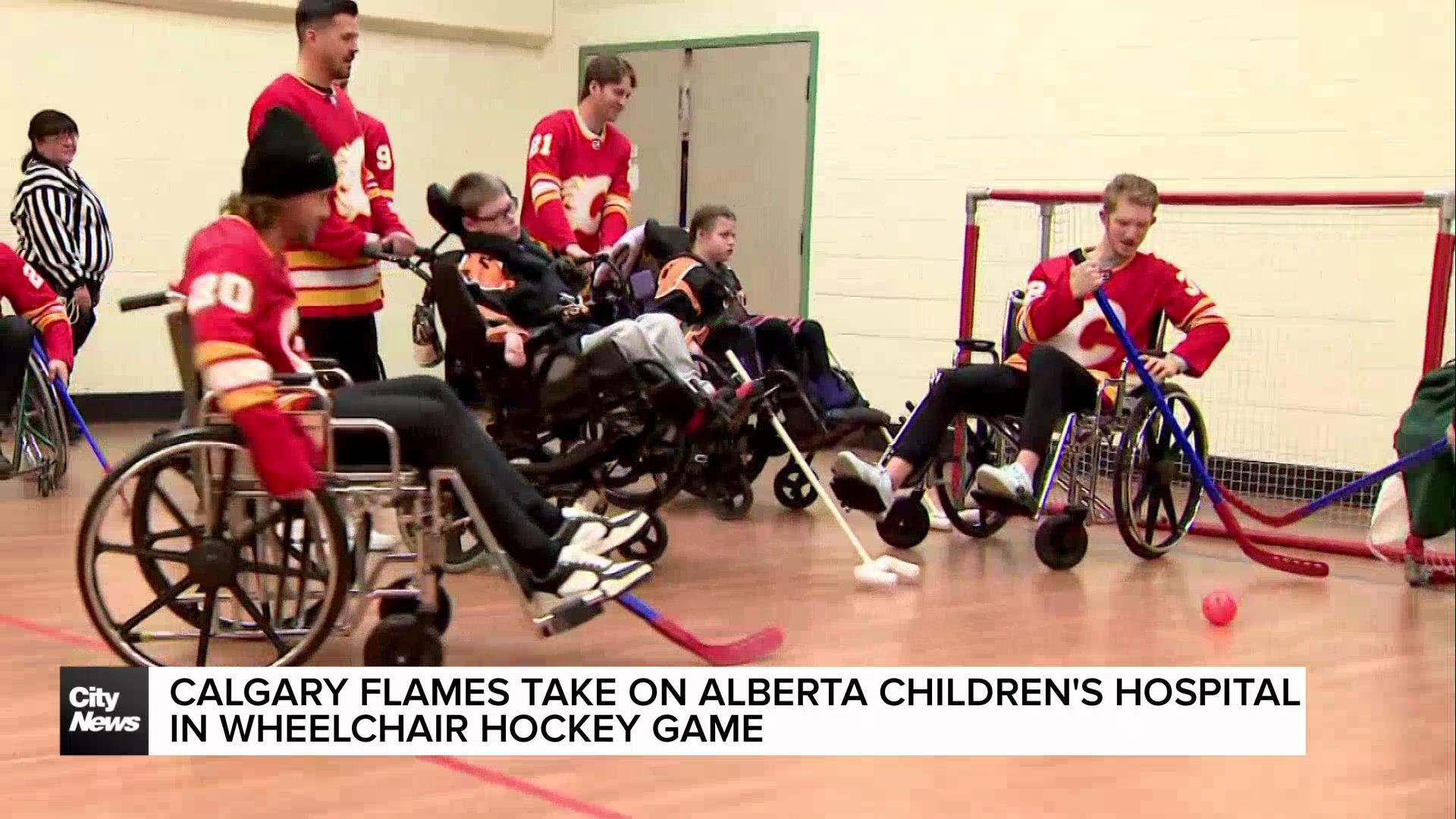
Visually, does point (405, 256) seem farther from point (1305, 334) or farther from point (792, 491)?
point (1305, 334)

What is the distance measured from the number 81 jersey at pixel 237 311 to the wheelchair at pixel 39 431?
238 cm

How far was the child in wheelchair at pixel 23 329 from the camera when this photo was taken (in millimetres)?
5039

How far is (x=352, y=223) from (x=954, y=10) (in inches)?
140

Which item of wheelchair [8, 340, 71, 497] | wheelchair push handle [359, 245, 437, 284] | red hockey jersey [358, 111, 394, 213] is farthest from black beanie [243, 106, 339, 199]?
wheelchair [8, 340, 71, 497]

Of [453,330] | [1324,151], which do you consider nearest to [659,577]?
[453,330]

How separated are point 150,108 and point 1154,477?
486 cm

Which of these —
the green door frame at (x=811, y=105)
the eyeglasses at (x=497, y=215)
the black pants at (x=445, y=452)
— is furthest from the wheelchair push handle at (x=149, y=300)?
the green door frame at (x=811, y=105)

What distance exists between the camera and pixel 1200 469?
14.7ft

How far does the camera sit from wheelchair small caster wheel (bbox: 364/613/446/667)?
9.82 feet

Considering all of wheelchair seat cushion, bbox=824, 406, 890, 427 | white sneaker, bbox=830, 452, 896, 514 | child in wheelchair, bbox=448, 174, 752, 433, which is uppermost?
child in wheelchair, bbox=448, 174, 752, 433

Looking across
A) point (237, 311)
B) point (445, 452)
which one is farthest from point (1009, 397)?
point (237, 311)

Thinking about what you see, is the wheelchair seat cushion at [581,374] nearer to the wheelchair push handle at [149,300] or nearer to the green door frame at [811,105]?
the wheelchair push handle at [149,300]

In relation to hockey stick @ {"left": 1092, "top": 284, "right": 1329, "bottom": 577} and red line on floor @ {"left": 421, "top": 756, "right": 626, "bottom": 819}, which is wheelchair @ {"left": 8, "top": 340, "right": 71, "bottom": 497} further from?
hockey stick @ {"left": 1092, "top": 284, "right": 1329, "bottom": 577}

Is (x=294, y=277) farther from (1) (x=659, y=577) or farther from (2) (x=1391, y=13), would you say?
(2) (x=1391, y=13)
